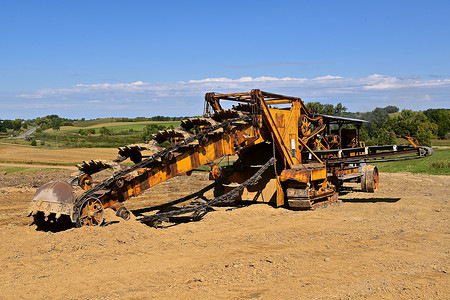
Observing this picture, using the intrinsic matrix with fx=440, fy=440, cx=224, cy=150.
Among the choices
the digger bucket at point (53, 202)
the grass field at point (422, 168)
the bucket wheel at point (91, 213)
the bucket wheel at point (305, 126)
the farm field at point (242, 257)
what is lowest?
the grass field at point (422, 168)

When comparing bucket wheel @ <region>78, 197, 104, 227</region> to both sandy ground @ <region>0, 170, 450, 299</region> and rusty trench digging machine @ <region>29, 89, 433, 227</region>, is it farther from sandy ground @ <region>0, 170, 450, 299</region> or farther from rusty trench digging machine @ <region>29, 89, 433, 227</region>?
sandy ground @ <region>0, 170, 450, 299</region>

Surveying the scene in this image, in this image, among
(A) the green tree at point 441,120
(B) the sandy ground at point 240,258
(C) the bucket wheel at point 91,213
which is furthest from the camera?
(A) the green tree at point 441,120

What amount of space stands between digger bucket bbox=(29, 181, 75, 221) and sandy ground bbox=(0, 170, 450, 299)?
44 centimetres

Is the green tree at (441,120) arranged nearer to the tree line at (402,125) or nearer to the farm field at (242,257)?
the tree line at (402,125)

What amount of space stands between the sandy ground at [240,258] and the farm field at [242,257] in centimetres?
2

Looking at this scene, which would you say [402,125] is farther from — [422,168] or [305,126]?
[305,126]

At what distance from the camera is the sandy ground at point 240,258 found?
20.3ft

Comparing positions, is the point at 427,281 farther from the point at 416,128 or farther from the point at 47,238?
the point at 416,128

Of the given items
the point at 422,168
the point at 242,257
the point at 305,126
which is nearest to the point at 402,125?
the point at 422,168

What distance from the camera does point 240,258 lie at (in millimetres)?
7785

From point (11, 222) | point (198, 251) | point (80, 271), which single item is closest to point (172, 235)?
point (198, 251)

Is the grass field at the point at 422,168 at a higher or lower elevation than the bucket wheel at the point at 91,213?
lower

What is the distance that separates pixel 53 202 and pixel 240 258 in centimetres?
383

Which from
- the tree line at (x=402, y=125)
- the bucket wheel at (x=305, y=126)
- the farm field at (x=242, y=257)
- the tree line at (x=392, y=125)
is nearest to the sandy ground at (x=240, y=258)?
the farm field at (x=242, y=257)
